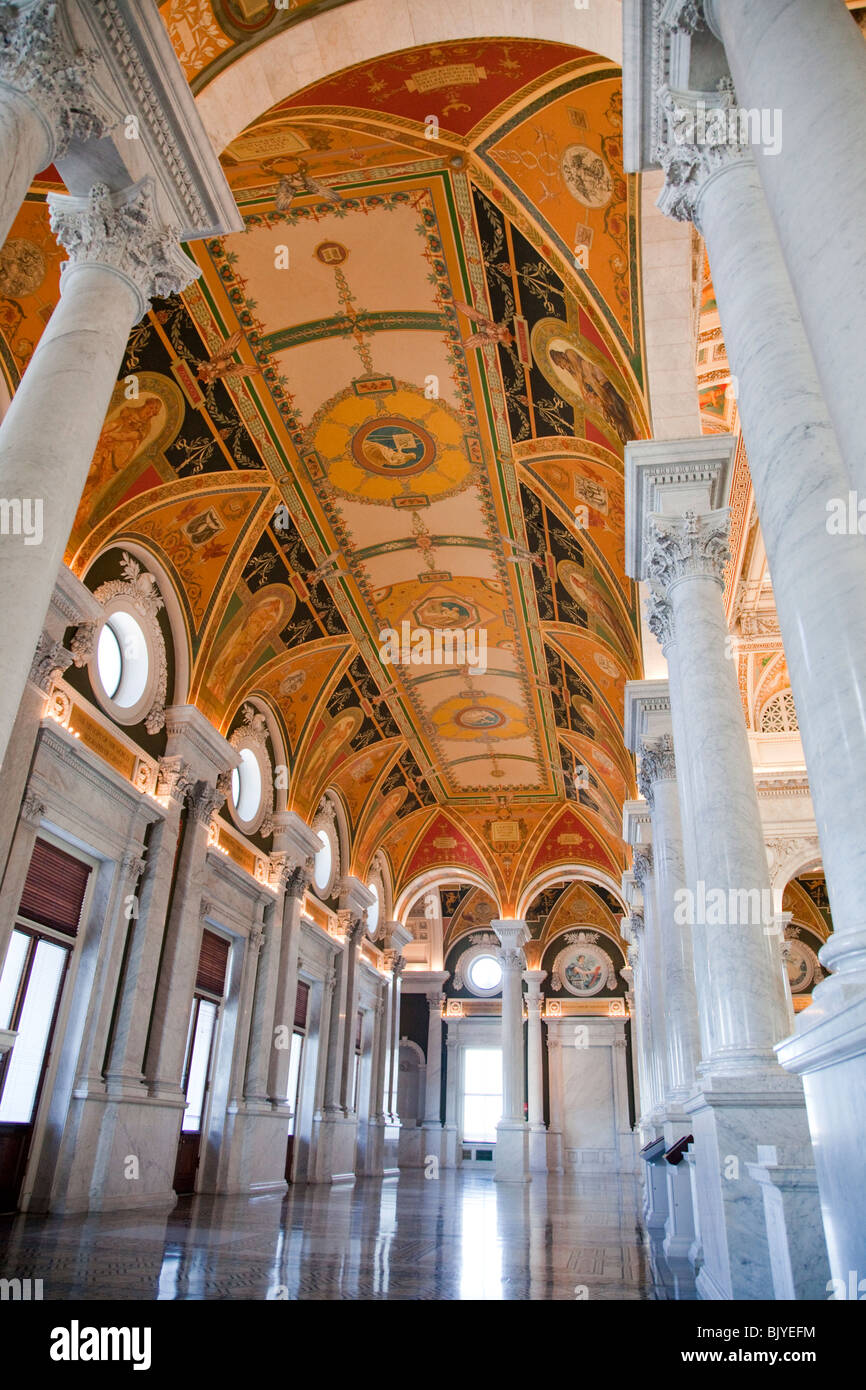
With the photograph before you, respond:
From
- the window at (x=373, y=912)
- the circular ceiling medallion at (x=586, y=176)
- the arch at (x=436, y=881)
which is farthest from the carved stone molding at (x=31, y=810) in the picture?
the arch at (x=436, y=881)

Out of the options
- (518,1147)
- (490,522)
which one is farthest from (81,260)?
(518,1147)

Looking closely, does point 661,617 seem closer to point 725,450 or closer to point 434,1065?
point 725,450

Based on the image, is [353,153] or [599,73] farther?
[353,153]

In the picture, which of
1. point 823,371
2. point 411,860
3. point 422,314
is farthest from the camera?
point 411,860

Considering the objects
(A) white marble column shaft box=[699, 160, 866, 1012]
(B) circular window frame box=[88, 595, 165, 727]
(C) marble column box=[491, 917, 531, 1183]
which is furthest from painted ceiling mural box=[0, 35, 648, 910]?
(C) marble column box=[491, 917, 531, 1183]

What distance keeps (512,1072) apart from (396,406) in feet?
49.0

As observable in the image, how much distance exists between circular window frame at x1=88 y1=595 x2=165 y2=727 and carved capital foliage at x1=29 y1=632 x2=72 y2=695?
832 millimetres

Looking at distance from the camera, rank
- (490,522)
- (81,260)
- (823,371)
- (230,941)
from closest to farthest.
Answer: (823,371)
(81,260)
(490,522)
(230,941)

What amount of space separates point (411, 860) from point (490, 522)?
39.9 ft

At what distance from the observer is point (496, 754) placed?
19.8 metres

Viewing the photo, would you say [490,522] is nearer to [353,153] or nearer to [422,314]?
[422,314]

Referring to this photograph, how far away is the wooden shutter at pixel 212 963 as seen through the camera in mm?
12742

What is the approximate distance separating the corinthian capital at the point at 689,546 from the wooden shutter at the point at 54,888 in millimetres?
6362

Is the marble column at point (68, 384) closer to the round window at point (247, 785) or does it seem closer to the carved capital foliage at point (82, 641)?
the carved capital foliage at point (82, 641)
